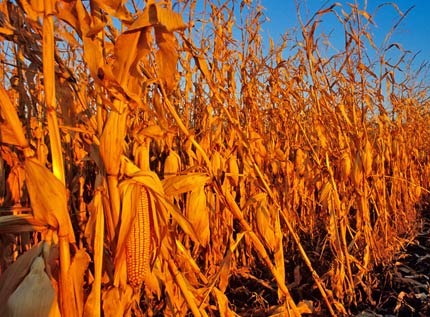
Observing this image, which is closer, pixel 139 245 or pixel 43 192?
pixel 43 192

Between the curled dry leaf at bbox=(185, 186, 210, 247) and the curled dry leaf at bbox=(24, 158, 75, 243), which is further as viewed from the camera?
the curled dry leaf at bbox=(185, 186, 210, 247)

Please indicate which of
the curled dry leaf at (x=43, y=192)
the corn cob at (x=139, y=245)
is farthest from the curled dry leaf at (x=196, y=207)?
the curled dry leaf at (x=43, y=192)

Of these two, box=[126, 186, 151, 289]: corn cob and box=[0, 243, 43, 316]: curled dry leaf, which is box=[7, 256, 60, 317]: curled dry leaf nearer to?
box=[0, 243, 43, 316]: curled dry leaf

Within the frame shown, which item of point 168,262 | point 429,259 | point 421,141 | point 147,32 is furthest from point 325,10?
point 421,141

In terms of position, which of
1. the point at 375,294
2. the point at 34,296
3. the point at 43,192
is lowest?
the point at 375,294

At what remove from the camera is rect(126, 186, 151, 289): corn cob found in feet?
2.88

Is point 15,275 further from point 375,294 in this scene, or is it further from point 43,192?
point 375,294

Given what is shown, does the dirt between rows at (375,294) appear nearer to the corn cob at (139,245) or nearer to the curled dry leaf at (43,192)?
the corn cob at (139,245)

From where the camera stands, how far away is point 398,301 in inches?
77.9

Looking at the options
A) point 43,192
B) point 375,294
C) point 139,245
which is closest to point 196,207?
point 139,245

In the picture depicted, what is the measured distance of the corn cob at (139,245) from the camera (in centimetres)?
88

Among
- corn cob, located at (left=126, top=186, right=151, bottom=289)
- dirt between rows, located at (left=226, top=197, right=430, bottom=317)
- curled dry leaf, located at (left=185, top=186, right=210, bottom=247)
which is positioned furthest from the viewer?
dirt between rows, located at (left=226, top=197, right=430, bottom=317)

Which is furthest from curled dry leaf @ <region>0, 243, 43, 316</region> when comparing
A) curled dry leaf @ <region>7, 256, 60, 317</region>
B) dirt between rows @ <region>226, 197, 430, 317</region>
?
dirt between rows @ <region>226, 197, 430, 317</region>

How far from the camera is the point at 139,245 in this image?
2.89 feet
